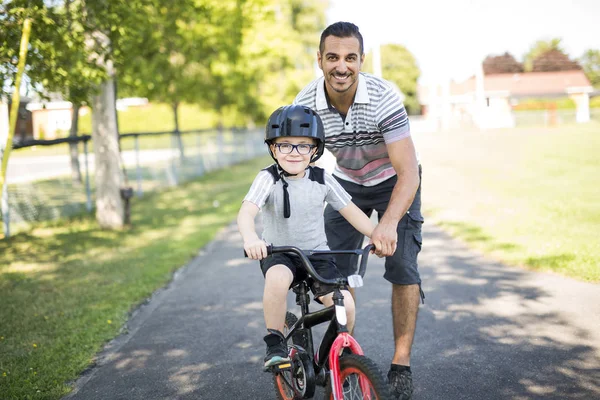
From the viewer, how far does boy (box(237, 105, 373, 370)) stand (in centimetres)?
342

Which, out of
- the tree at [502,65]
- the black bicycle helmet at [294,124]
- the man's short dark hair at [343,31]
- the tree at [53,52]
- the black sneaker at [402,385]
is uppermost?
the tree at [502,65]

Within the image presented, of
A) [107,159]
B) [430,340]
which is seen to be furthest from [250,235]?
[107,159]

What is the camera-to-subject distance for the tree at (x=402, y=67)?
277 ft

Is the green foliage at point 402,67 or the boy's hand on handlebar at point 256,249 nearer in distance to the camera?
the boy's hand on handlebar at point 256,249

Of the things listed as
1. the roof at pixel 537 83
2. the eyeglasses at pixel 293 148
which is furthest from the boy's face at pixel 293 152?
the roof at pixel 537 83

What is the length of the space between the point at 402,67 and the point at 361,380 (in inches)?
3358

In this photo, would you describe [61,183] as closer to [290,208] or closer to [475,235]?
[475,235]

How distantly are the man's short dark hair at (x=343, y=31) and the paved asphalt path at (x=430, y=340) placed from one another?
7.21ft

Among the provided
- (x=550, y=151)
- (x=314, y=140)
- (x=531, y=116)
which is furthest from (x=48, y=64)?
(x=531, y=116)

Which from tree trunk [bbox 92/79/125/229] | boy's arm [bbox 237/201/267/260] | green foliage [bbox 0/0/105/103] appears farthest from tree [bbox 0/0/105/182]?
boy's arm [bbox 237/201/267/260]

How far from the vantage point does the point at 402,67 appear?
8506cm

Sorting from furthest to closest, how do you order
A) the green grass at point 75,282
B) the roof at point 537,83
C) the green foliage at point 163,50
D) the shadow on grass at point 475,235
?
the roof at point 537,83
the green foliage at point 163,50
the shadow on grass at point 475,235
the green grass at point 75,282

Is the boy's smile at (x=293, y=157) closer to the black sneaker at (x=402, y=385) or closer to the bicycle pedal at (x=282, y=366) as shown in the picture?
the bicycle pedal at (x=282, y=366)

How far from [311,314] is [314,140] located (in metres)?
0.97
